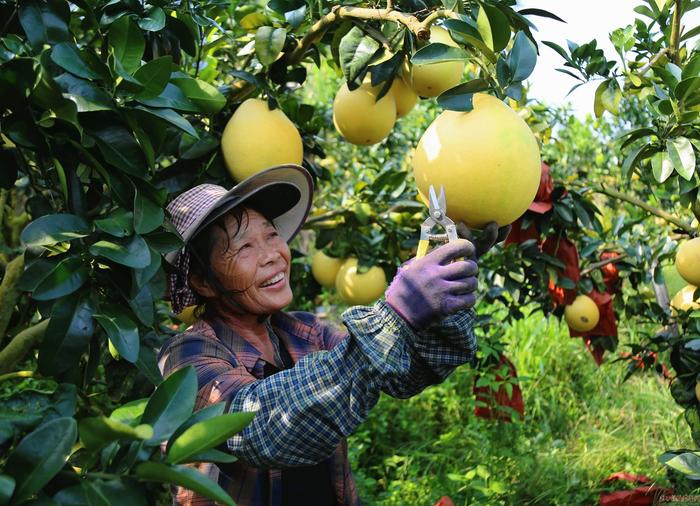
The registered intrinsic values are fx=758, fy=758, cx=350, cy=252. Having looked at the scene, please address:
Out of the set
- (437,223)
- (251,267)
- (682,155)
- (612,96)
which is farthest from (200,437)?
Answer: (612,96)

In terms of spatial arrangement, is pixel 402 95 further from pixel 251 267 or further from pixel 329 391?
pixel 329 391

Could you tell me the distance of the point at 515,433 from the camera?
3.60m

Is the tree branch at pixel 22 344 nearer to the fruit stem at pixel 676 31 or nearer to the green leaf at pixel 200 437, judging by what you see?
the green leaf at pixel 200 437

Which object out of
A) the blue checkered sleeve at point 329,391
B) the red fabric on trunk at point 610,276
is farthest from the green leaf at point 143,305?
the red fabric on trunk at point 610,276

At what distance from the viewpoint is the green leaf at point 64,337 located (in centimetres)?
126

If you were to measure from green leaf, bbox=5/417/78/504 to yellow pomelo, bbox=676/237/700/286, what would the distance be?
1751 millimetres

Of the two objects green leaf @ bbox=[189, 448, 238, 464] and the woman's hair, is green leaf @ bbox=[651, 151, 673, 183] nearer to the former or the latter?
the woman's hair

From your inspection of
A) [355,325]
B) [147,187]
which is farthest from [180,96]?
[355,325]

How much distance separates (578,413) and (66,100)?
394 centimetres

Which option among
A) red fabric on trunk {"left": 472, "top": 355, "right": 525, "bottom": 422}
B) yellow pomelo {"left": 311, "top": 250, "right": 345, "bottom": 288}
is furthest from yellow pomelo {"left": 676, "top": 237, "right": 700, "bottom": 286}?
yellow pomelo {"left": 311, "top": 250, "right": 345, "bottom": 288}

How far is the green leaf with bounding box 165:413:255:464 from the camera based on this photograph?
93cm

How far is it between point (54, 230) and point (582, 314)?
2.11 meters

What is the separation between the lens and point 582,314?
285cm

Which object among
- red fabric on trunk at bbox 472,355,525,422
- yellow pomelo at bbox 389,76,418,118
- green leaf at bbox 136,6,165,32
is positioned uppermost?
green leaf at bbox 136,6,165,32
